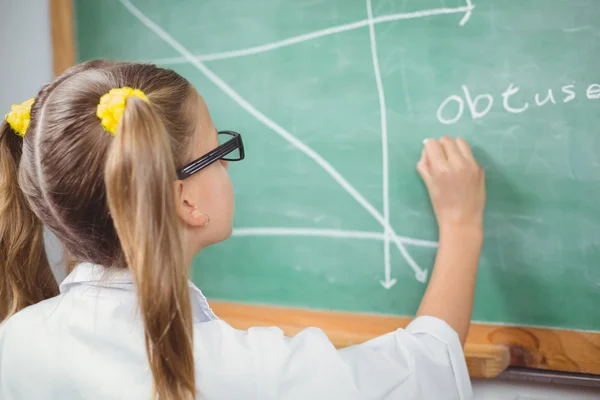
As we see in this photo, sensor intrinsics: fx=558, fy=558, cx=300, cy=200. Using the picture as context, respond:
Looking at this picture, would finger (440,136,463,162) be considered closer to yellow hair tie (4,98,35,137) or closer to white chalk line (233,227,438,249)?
white chalk line (233,227,438,249)

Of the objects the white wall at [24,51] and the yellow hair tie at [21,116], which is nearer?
the yellow hair tie at [21,116]

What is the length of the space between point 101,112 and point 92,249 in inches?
7.0

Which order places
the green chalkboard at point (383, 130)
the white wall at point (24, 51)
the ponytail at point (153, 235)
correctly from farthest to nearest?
the white wall at point (24, 51) → the green chalkboard at point (383, 130) → the ponytail at point (153, 235)

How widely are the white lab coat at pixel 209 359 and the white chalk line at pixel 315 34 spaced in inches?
→ 16.5

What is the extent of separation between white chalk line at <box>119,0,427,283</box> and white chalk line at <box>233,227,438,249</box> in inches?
0.6

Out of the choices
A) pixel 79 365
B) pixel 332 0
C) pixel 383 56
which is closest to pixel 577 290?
pixel 383 56

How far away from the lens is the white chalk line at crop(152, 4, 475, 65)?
30.5 inches

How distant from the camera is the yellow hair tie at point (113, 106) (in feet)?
1.81

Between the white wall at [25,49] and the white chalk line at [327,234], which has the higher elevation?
the white wall at [25,49]

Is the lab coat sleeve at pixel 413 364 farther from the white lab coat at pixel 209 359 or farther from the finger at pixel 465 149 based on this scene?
the finger at pixel 465 149

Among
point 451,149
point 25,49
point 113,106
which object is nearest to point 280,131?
point 451,149

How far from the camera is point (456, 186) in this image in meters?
0.76

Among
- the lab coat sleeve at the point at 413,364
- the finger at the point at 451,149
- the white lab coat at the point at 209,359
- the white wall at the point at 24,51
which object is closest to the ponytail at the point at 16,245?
the white lab coat at the point at 209,359

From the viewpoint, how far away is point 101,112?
1.84ft
